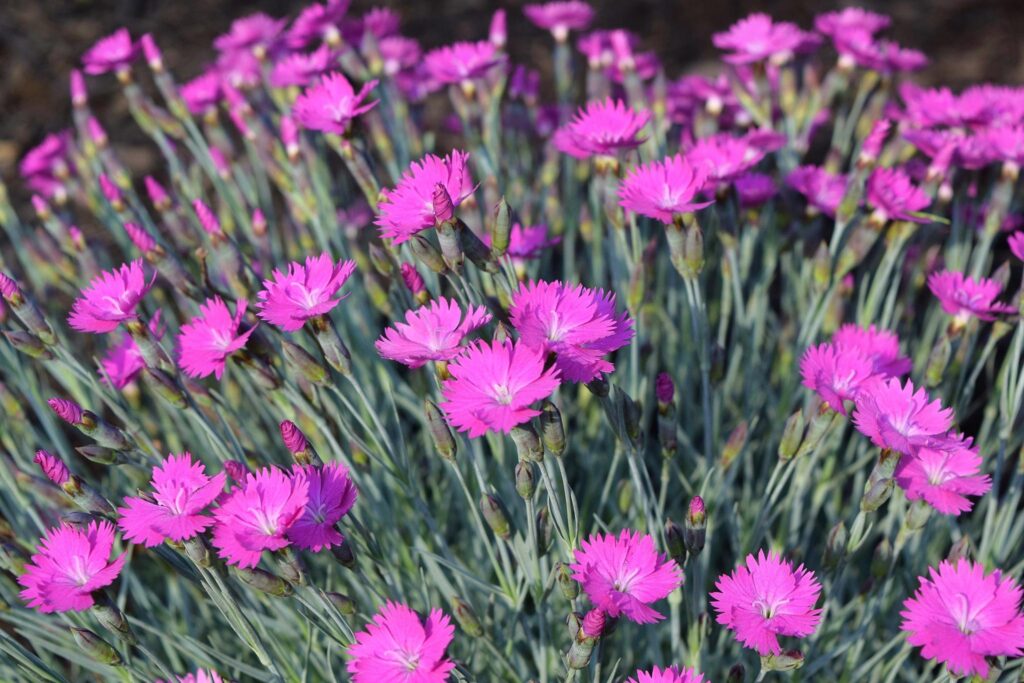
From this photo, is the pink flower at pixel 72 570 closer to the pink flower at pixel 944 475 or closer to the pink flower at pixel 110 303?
the pink flower at pixel 110 303

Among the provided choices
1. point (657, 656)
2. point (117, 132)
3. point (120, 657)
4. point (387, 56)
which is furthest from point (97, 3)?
point (657, 656)

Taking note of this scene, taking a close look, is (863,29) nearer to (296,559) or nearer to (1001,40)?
(1001,40)

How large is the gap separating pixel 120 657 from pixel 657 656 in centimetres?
69

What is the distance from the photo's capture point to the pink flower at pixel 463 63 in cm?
174

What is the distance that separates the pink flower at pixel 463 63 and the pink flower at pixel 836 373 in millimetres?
863

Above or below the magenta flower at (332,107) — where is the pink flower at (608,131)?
below

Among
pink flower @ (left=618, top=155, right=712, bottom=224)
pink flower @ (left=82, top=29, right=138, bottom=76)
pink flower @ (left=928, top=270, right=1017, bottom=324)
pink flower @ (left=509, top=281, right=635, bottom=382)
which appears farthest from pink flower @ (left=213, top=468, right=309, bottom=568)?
pink flower @ (left=82, top=29, right=138, bottom=76)

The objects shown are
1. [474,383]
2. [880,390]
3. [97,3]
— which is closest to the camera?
[474,383]

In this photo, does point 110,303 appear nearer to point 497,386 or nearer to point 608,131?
point 497,386

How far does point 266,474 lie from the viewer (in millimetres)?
1011

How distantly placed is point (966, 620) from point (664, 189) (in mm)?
642

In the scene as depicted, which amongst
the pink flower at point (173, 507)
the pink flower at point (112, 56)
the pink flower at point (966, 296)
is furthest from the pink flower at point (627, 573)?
the pink flower at point (112, 56)

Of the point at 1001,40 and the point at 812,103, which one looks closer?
the point at 812,103

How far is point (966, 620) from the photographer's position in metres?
1.01
